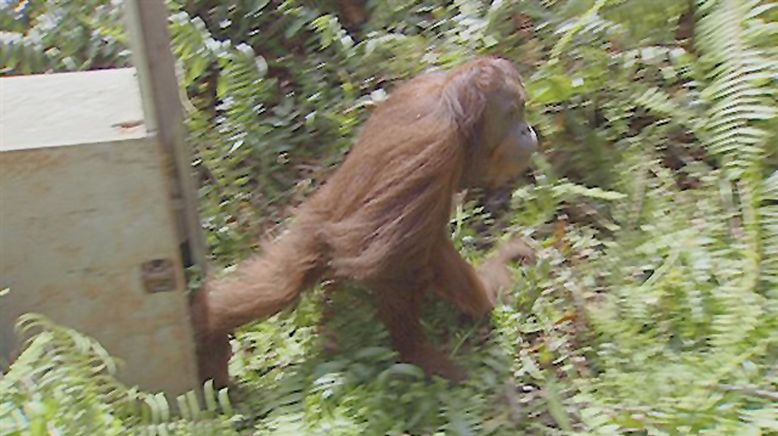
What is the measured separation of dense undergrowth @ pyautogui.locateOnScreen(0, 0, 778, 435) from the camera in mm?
2404

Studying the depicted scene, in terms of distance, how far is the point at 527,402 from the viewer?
2.63 metres

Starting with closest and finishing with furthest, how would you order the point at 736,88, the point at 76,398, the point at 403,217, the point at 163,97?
the point at 76,398, the point at 163,97, the point at 403,217, the point at 736,88

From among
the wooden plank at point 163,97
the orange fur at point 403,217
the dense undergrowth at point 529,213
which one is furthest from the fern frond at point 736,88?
the wooden plank at point 163,97

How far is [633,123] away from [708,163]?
353 mm

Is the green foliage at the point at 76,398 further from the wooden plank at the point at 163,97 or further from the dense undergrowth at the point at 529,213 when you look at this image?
the wooden plank at the point at 163,97

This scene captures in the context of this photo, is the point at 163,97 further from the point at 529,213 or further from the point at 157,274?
the point at 529,213

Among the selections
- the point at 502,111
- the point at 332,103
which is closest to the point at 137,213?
the point at 502,111

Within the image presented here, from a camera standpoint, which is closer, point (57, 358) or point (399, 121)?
point (57, 358)

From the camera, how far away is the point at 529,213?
132 inches

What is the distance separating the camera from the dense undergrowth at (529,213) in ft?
7.89

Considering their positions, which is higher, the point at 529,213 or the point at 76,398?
the point at 76,398

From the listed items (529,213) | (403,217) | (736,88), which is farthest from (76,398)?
(736,88)

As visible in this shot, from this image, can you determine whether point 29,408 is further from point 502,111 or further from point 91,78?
point 502,111

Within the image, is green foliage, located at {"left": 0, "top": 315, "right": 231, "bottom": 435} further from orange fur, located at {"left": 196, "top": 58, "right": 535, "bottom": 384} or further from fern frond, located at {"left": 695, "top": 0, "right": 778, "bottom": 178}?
fern frond, located at {"left": 695, "top": 0, "right": 778, "bottom": 178}
